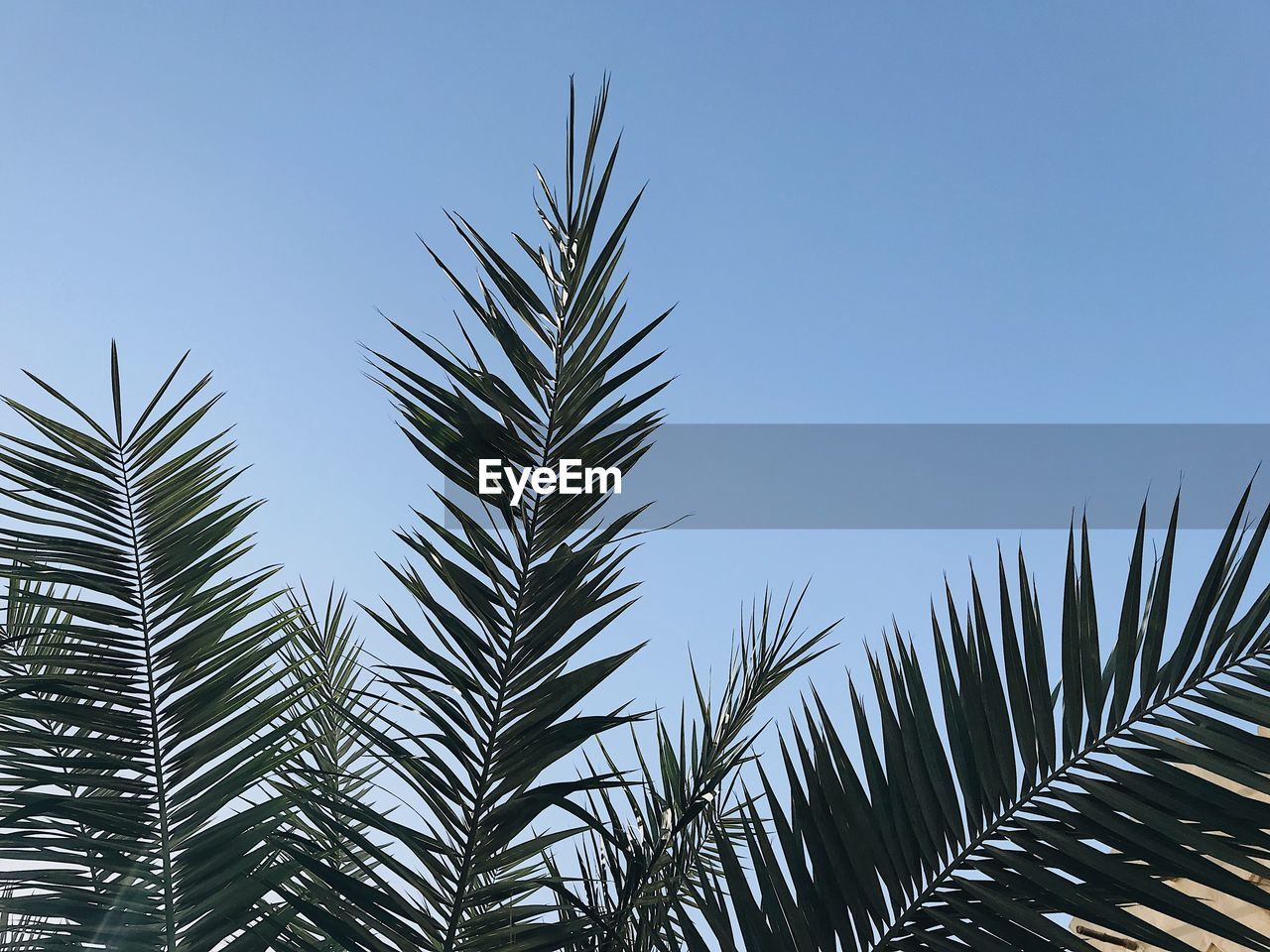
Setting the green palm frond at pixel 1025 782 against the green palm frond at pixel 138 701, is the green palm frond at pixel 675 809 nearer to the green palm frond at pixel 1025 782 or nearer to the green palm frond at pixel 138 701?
Answer: the green palm frond at pixel 1025 782

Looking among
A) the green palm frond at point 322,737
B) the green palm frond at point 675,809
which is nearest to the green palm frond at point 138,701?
the green palm frond at point 322,737

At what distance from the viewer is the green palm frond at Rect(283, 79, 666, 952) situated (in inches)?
50.1

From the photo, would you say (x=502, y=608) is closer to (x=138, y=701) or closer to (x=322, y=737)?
(x=138, y=701)

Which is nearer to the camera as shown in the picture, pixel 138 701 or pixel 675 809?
pixel 138 701

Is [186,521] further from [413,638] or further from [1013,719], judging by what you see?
[1013,719]

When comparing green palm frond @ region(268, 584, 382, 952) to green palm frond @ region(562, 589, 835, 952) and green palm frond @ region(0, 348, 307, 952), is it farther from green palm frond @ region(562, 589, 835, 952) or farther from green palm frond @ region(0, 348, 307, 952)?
green palm frond @ region(562, 589, 835, 952)

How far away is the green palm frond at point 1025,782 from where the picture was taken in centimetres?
105

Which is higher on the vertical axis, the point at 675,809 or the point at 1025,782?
the point at 1025,782

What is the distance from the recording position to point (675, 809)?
1.95 metres

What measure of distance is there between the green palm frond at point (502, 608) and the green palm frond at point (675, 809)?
0.13 m

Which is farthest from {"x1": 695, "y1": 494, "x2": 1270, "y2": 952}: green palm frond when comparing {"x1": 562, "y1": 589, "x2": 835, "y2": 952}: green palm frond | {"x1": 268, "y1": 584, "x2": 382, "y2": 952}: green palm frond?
{"x1": 268, "y1": 584, "x2": 382, "y2": 952}: green palm frond

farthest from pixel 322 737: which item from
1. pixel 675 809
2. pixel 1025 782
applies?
pixel 1025 782

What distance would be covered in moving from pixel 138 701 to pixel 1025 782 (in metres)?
1.20

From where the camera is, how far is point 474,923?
1298 mm
